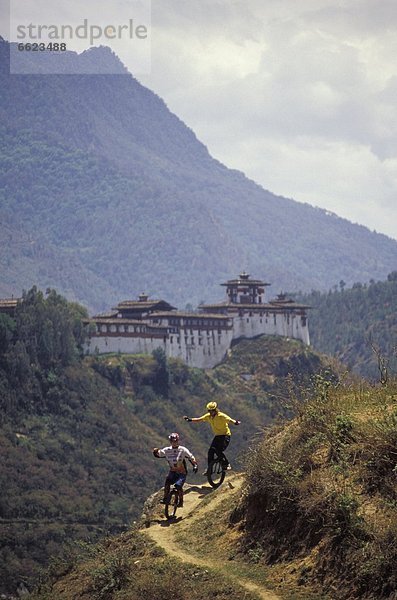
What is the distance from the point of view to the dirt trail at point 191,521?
20500 mm

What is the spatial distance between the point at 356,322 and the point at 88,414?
82943 mm

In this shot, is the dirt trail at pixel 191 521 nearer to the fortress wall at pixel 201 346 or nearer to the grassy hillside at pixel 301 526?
the grassy hillside at pixel 301 526

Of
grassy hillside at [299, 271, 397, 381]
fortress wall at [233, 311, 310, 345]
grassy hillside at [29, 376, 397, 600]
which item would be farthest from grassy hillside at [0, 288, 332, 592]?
grassy hillside at [29, 376, 397, 600]

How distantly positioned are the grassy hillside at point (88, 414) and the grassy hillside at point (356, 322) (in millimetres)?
40190

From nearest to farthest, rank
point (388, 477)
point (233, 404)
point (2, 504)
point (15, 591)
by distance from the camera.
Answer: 1. point (388, 477)
2. point (15, 591)
3. point (2, 504)
4. point (233, 404)

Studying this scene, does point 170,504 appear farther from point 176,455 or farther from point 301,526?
point 301,526

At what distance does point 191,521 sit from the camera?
23312mm

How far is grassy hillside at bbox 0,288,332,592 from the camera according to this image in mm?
85500

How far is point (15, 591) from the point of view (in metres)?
64.6

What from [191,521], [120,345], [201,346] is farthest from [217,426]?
[201,346]

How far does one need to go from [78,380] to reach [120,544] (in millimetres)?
84572

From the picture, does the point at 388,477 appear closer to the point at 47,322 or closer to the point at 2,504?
the point at 2,504

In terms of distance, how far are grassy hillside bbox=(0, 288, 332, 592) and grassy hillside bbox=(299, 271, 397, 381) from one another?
4019cm

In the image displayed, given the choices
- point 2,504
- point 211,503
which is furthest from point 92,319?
point 211,503
